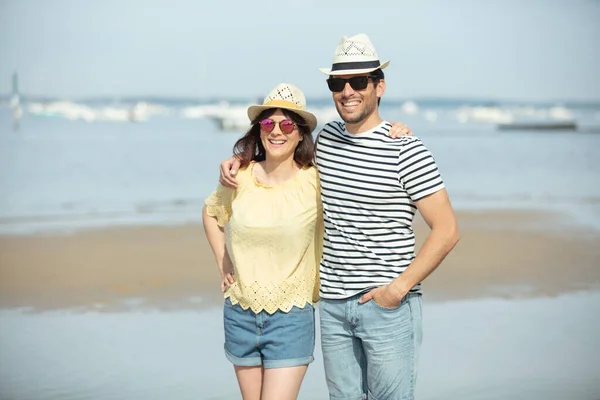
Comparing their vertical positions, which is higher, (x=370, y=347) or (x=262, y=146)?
(x=262, y=146)

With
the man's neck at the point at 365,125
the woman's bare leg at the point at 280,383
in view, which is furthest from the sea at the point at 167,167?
the man's neck at the point at 365,125

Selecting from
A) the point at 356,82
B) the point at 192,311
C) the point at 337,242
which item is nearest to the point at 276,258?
the point at 337,242

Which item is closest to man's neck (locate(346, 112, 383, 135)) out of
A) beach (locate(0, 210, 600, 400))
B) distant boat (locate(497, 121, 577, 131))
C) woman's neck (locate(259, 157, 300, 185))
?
woman's neck (locate(259, 157, 300, 185))

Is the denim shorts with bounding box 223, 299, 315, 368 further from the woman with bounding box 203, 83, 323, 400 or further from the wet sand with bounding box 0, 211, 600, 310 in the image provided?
the wet sand with bounding box 0, 211, 600, 310

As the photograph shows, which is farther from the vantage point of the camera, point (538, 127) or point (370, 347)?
point (538, 127)

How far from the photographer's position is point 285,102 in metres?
4.28

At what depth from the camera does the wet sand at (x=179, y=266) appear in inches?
351

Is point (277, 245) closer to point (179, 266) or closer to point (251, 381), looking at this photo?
point (251, 381)

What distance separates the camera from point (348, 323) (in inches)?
159

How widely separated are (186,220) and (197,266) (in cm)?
325

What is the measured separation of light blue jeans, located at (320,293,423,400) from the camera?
156 inches

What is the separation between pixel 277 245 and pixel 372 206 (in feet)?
1.52

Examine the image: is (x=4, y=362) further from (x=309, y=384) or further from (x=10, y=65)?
(x=10, y=65)

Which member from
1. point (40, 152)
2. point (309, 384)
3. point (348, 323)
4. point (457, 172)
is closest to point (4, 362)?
point (309, 384)
